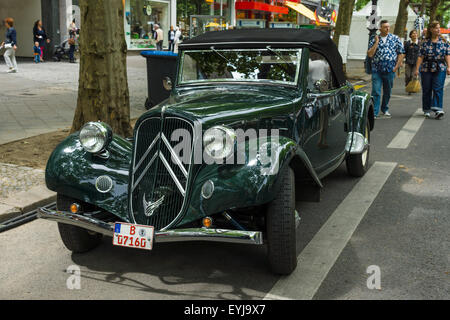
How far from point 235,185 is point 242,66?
1774 mm

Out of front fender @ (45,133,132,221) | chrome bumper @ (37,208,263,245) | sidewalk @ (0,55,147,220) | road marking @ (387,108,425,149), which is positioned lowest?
road marking @ (387,108,425,149)

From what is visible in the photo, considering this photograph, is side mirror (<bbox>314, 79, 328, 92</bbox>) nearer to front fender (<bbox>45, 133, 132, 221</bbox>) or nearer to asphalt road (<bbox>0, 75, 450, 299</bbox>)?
asphalt road (<bbox>0, 75, 450, 299</bbox>)

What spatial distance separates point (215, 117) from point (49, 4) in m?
21.2

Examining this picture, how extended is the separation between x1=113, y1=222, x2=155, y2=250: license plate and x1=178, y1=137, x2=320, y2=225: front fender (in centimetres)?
27

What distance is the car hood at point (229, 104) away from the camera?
12.4 ft

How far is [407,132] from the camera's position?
959 centimetres

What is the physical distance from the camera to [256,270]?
3.88m

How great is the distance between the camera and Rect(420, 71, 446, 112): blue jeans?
1084 cm

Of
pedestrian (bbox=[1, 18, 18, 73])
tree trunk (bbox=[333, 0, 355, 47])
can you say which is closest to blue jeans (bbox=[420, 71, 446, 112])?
tree trunk (bbox=[333, 0, 355, 47])

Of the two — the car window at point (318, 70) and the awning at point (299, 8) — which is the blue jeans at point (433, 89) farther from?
the awning at point (299, 8)

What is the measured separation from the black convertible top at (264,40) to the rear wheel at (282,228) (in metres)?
1.76

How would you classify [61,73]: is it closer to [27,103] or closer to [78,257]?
[27,103]

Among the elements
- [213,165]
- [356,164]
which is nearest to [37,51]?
[356,164]
